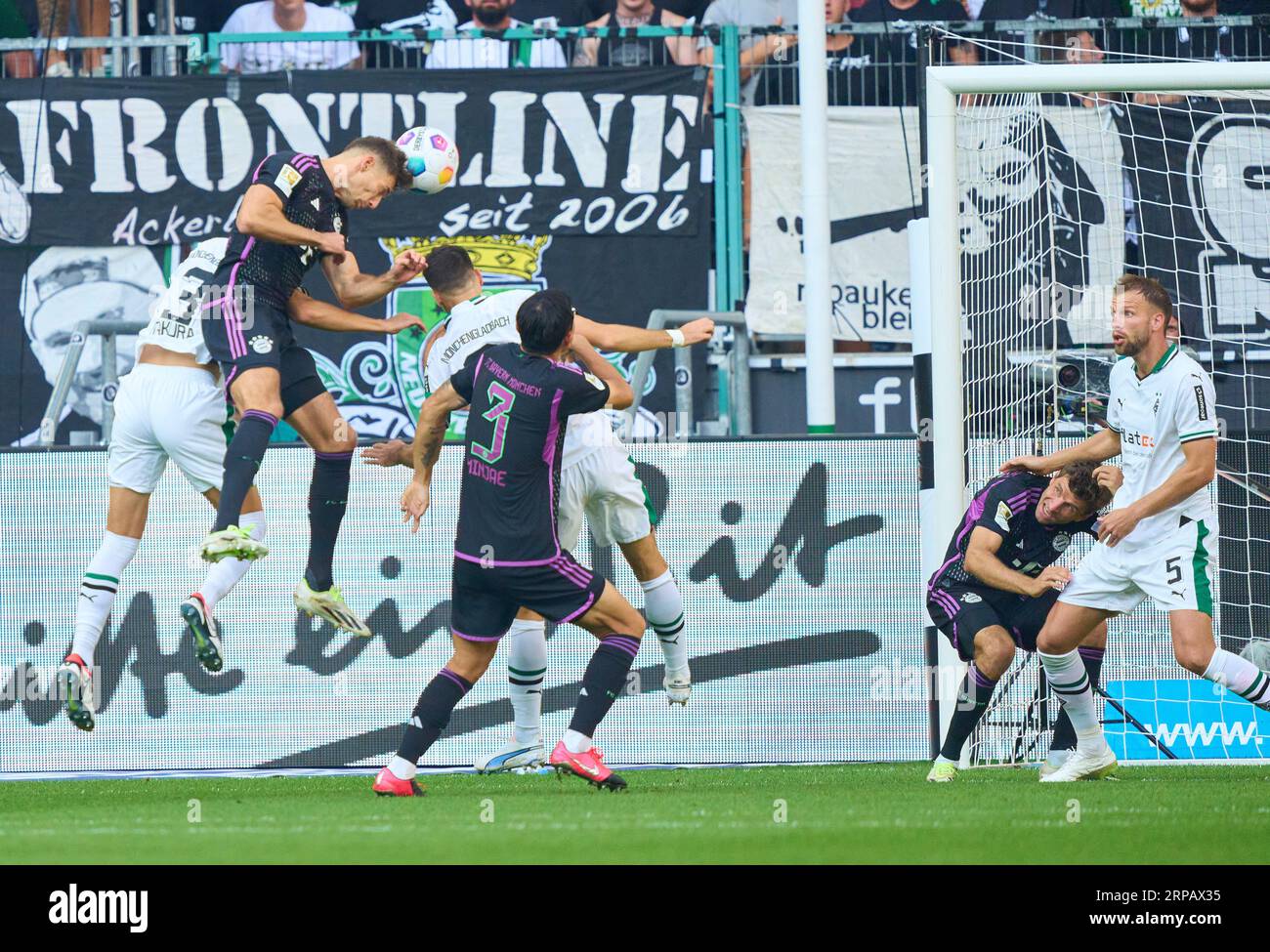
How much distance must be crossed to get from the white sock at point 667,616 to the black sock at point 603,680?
3.76 ft

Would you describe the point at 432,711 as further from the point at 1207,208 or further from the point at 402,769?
the point at 1207,208

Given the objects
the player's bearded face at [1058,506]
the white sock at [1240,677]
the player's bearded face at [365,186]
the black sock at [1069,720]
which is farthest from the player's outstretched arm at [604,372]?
the white sock at [1240,677]

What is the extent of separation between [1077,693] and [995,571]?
693mm

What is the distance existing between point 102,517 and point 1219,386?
700 centimetres

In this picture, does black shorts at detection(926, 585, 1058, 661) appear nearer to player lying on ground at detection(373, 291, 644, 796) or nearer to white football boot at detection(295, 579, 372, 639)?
player lying on ground at detection(373, 291, 644, 796)

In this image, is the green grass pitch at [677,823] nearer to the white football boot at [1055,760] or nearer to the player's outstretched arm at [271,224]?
the white football boot at [1055,760]

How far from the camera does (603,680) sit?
7902 millimetres

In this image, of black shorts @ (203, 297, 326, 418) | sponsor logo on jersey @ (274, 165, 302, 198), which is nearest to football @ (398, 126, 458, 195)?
sponsor logo on jersey @ (274, 165, 302, 198)

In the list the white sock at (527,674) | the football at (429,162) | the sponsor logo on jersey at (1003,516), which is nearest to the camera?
the football at (429,162)

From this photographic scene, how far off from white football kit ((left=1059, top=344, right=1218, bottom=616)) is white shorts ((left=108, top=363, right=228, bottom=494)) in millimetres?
3898

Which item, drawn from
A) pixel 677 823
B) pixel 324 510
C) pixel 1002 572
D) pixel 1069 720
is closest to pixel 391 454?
pixel 324 510

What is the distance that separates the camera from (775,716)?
10.5 m

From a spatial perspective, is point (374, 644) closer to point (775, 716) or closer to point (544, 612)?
point (775, 716)

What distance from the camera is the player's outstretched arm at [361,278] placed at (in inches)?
325
